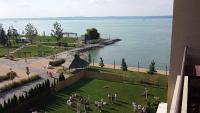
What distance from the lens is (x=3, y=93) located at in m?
19.0

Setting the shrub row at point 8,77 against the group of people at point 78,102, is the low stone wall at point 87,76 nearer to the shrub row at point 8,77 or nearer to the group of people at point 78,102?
the group of people at point 78,102

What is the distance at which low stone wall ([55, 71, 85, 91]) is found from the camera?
64.7 feet

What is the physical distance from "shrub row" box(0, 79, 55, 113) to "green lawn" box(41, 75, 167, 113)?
0.71 meters

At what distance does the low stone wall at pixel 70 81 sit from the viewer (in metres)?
19.7

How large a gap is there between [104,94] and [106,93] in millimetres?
245

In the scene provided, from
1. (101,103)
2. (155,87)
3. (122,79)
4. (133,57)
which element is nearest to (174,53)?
(101,103)

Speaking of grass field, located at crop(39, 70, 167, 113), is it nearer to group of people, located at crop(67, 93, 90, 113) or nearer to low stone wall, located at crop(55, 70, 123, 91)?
group of people, located at crop(67, 93, 90, 113)

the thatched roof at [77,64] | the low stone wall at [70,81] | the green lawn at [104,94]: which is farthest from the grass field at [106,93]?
the thatched roof at [77,64]

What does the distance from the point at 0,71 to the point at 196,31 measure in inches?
903

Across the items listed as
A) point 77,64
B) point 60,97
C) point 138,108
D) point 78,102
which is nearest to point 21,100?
point 60,97

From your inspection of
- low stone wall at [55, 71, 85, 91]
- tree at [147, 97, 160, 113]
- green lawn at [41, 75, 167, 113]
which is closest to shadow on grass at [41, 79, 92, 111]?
green lawn at [41, 75, 167, 113]

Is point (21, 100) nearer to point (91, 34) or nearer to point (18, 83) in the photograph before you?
point (18, 83)

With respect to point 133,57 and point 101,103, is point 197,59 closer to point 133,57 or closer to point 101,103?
point 101,103

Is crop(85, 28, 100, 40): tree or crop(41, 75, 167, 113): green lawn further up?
crop(85, 28, 100, 40): tree
